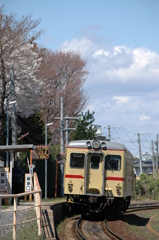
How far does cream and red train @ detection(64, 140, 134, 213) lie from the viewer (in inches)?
786

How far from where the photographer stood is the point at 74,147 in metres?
20.4

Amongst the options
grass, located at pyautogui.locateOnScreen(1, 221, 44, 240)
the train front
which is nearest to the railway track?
the train front

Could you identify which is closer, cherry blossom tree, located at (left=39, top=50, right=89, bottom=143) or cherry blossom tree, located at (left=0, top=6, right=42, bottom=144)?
cherry blossom tree, located at (left=0, top=6, right=42, bottom=144)

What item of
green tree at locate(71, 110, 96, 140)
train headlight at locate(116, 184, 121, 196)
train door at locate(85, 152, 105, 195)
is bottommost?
train headlight at locate(116, 184, 121, 196)

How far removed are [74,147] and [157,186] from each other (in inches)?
986

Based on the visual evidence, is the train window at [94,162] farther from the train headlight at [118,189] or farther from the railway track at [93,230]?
the railway track at [93,230]

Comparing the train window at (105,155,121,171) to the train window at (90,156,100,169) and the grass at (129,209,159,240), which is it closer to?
the train window at (90,156,100,169)

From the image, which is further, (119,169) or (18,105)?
(18,105)

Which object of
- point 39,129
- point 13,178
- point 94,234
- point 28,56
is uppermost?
point 28,56

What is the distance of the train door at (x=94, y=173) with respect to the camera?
19984 millimetres

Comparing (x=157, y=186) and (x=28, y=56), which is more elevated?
(x=28, y=56)

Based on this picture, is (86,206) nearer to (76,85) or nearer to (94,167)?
(94,167)

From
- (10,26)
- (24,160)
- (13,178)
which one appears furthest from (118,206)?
(10,26)

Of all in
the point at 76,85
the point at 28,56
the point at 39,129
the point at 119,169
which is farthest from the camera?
the point at 76,85
